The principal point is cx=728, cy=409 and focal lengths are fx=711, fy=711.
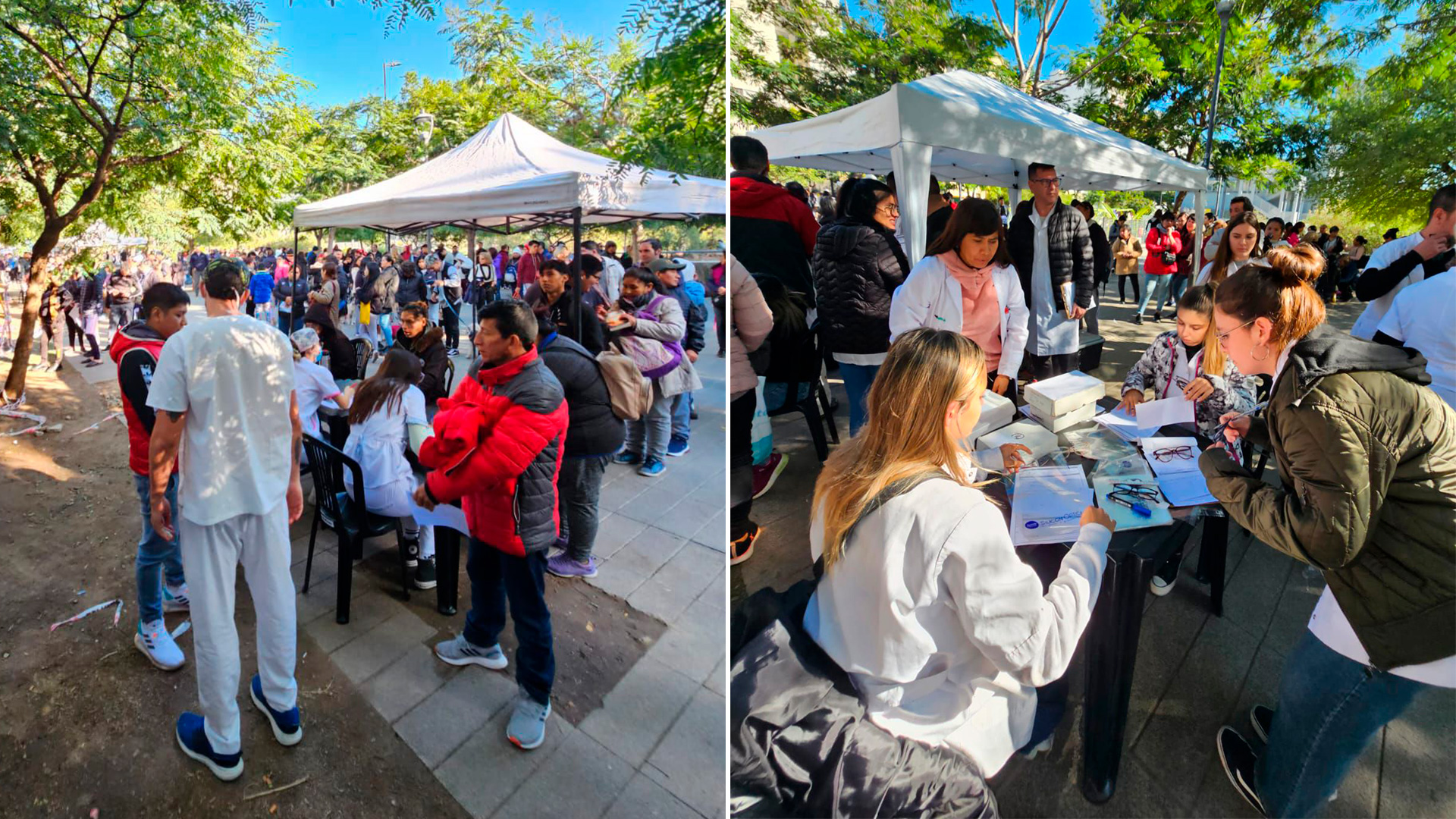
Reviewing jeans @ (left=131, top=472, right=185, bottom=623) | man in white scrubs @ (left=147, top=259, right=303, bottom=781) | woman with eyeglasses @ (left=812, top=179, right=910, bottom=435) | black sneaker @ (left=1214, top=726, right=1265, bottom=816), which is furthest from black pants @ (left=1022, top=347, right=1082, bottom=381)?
jeans @ (left=131, top=472, right=185, bottom=623)

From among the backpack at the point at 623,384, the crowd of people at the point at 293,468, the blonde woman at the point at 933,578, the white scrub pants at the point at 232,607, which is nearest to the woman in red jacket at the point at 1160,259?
the backpack at the point at 623,384

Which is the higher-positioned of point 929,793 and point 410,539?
point 929,793

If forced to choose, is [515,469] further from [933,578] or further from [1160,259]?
[1160,259]

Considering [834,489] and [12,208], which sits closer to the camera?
[834,489]

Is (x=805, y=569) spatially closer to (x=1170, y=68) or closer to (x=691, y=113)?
(x=691, y=113)

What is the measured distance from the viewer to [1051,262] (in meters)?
4.09

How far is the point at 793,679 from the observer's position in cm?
137

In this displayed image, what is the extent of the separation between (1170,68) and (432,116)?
4.37m

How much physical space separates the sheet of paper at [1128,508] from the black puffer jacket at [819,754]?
0.75 m

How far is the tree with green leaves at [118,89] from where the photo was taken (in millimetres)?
4125

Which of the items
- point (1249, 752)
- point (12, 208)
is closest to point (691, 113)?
point (1249, 752)

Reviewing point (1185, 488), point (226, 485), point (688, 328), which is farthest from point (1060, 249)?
point (226, 485)

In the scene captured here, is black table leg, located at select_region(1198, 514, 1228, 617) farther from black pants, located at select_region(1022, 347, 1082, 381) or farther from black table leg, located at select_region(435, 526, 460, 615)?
black table leg, located at select_region(435, 526, 460, 615)

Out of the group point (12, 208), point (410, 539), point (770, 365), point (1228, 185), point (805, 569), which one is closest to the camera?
point (805, 569)
